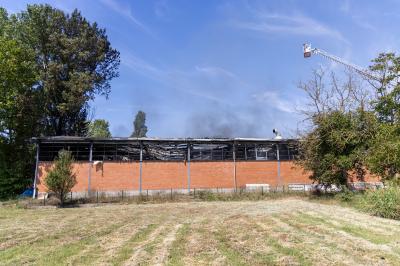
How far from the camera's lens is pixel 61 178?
2681cm

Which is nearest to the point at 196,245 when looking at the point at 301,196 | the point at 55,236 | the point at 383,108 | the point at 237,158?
the point at 55,236

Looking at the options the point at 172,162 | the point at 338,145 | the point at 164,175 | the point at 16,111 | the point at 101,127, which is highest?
the point at 101,127

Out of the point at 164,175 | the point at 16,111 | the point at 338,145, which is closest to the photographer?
the point at 338,145

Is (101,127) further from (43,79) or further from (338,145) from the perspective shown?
(338,145)

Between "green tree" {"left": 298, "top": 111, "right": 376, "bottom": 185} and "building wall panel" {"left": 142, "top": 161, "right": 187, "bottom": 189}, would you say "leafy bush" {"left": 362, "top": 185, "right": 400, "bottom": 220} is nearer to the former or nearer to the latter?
"green tree" {"left": 298, "top": 111, "right": 376, "bottom": 185}

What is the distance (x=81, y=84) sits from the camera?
38.2 metres

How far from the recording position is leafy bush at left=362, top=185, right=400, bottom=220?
14672mm

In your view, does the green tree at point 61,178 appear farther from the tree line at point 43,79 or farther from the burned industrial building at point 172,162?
the tree line at point 43,79

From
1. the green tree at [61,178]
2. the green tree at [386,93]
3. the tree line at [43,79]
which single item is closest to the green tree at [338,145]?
the green tree at [386,93]

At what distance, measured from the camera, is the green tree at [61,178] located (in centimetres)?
2673

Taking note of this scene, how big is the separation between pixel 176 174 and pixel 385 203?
2135 cm

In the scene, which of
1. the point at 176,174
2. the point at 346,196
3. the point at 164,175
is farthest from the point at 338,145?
the point at 164,175

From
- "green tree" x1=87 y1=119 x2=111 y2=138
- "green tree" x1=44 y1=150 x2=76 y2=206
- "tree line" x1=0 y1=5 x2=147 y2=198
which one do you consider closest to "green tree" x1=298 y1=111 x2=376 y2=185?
"green tree" x1=44 y1=150 x2=76 y2=206

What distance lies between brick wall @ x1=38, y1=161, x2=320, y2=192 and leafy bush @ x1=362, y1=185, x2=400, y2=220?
17918mm
